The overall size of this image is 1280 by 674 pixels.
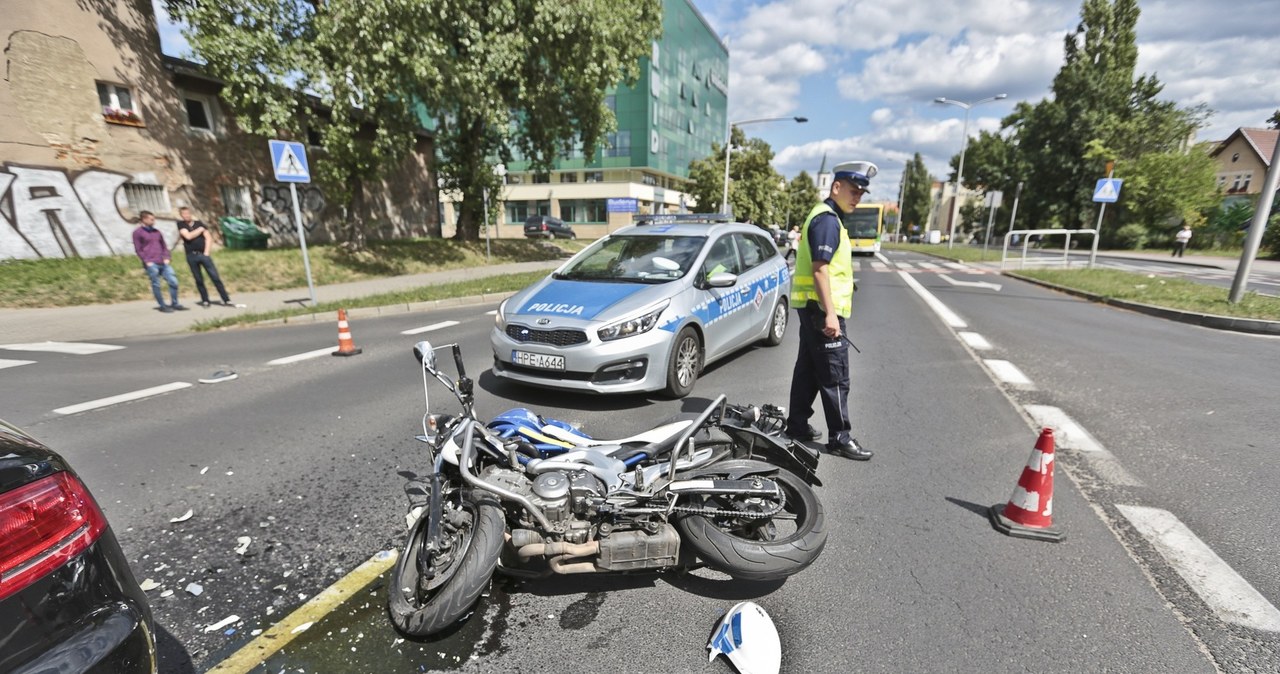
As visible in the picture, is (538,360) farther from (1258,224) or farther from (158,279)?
(1258,224)

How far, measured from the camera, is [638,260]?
559cm

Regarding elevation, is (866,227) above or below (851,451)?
above

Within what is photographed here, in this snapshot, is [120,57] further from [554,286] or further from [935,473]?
[935,473]

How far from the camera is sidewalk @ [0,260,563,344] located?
8336 mm

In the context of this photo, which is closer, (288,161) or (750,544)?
(750,544)

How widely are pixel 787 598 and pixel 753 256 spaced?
4.68 metres

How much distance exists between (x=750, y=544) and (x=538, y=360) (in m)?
2.68

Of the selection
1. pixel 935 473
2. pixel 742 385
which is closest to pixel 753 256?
pixel 742 385

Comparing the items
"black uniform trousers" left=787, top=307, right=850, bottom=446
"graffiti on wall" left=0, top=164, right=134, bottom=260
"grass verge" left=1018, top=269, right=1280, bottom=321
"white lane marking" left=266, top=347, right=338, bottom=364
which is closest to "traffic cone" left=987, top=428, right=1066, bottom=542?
"black uniform trousers" left=787, top=307, right=850, bottom=446

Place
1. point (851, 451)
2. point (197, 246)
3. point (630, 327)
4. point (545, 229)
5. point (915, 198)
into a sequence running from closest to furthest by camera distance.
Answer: point (851, 451), point (630, 327), point (197, 246), point (545, 229), point (915, 198)

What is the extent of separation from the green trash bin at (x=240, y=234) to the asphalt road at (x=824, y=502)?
1128 cm

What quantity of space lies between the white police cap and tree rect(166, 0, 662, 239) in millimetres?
11503

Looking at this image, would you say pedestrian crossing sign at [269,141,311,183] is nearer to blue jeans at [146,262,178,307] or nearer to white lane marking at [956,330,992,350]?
blue jeans at [146,262,178,307]

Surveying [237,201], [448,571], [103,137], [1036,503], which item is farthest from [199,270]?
[1036,503]
